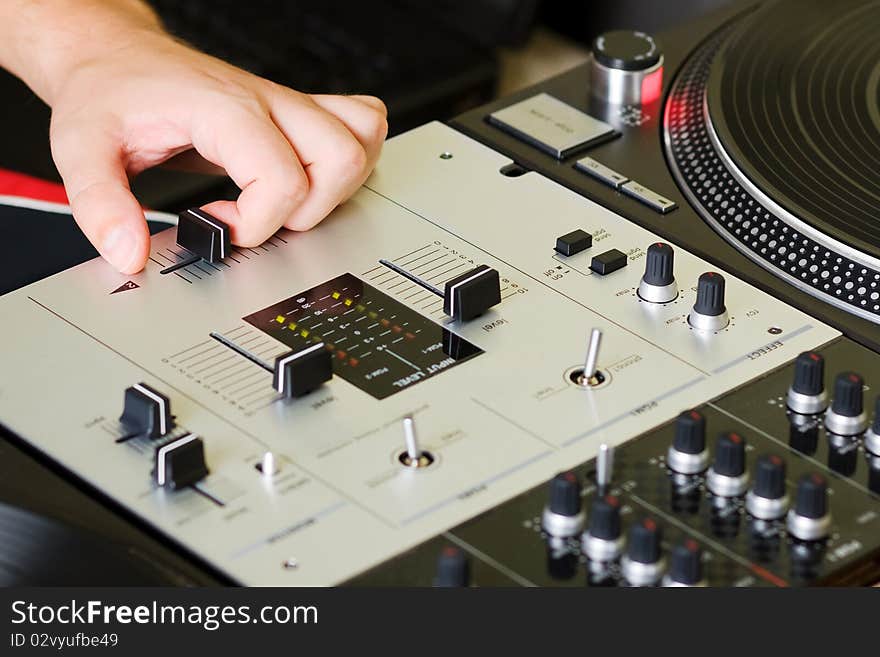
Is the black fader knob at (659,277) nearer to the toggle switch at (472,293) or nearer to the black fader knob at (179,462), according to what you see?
the toggle switch at (472,293)

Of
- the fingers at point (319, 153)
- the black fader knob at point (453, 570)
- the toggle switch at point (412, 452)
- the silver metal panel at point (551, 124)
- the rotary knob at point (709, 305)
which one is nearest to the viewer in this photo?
the black fader knob at point (453, 570)

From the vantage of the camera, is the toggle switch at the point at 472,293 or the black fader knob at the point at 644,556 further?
the toggle switch at the point at 472,293

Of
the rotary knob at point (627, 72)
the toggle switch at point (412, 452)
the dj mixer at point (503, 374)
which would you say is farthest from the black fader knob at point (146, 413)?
the rotary knob at point (627, 72)

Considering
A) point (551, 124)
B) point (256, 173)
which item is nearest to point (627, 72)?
point (551, 124)

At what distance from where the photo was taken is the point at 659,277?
45.8 inches

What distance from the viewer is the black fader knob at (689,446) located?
3.24 feet

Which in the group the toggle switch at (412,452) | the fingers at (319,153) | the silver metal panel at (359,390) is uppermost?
the fingers at (319,153)

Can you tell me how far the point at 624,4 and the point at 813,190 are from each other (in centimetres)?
130

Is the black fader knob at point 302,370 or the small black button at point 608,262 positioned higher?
the black fader knob at point 302,370

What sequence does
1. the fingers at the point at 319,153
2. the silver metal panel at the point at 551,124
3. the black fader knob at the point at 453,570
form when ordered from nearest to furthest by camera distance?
1. the black fader knob at the point at 453,570
2. the fingers at the point at 319,153
3. the silver metal panel at the point at 551,124

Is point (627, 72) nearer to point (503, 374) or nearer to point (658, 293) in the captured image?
point (658, 293)

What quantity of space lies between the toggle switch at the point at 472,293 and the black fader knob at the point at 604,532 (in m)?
0.25

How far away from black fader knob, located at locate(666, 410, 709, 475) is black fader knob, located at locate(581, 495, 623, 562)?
8 centimetres

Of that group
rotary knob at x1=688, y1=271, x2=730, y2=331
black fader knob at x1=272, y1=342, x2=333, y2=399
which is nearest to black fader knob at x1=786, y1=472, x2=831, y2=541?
rotary knob at x1=688, y1=271, x2=730, y2=331
